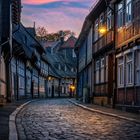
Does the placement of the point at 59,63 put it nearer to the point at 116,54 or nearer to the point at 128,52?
the point at 116,54

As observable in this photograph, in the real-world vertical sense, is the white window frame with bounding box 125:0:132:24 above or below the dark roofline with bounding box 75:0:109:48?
below

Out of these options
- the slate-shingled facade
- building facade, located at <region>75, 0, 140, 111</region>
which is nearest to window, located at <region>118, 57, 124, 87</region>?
building facade, located at <region>75, 0, 140, 111</region>

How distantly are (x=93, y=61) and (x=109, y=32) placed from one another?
27.3 feet

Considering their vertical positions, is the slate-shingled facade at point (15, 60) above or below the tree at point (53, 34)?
below

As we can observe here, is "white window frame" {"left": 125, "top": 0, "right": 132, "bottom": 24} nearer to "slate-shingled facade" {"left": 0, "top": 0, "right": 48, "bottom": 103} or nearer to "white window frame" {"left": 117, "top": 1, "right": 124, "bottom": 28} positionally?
"white window frame" {"left": 117, "top": 1, "right": 124, "bottom": 28}

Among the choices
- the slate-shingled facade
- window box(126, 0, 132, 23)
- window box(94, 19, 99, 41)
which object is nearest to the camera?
window box(126, 0, 132, 23)

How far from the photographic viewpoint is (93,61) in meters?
41.3

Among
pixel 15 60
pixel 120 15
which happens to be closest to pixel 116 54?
pixel 120 15

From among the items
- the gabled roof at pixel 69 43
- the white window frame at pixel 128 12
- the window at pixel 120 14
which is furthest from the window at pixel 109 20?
the gabled roof at pixel 69 43

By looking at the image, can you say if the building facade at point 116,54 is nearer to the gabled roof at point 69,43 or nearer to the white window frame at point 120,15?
the white window frame at point 120,15

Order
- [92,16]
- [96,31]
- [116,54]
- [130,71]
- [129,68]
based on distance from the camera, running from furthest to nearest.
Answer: [92,16] < [96,31] < [116,54] < [129,68] < [130,71]

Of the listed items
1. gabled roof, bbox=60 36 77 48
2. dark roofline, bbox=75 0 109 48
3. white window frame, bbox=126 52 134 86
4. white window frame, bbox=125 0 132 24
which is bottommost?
white window frame, bbox=126 52 134 86

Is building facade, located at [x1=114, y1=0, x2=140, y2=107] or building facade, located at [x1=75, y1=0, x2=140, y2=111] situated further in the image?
building facade, located at [x1=75, y1=0, x2=140, y2=111]

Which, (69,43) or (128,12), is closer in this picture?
(128,12)
